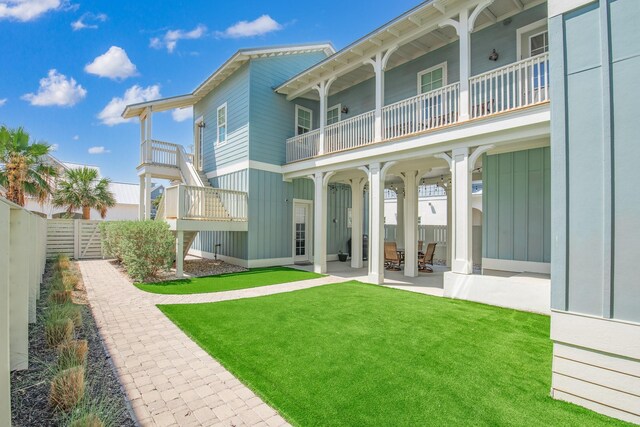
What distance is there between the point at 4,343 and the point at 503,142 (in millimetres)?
7774

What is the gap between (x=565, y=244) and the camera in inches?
112

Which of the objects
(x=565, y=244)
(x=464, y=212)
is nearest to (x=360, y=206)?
(x=464, y=212)

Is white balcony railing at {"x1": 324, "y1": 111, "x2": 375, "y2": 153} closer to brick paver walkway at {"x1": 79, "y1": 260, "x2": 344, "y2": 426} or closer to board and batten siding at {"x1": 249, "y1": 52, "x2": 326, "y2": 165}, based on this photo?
board and batten siding at {"x1": 249, "y1": 52, "x2": 326, "y2": 165}

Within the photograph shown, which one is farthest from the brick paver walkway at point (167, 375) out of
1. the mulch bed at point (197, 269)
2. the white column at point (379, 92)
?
the white column at point (379, 92)

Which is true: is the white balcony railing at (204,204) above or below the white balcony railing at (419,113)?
below

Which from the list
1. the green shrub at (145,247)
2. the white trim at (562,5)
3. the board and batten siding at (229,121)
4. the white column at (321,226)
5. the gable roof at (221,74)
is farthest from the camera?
the board and batten siding at (229,121)

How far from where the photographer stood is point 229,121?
12.1 metres

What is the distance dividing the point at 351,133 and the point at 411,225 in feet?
11.9

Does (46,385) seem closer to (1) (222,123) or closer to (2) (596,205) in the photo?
(2) (596,205)

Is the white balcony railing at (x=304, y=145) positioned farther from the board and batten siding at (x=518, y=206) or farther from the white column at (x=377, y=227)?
the board and batten siding at (x=518, y=206)

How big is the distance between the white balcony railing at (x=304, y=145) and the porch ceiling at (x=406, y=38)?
170 centimetres

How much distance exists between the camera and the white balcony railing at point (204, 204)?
914 cm

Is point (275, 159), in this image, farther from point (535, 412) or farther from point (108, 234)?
point (535, 412)

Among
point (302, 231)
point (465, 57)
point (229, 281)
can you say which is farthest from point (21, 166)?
point (465, 57)
